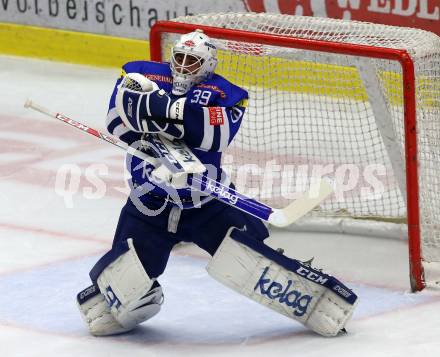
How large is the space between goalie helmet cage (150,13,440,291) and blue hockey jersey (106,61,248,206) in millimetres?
837

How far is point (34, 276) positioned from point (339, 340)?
1514mm

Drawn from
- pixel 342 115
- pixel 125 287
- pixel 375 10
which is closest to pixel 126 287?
pixel 125 287

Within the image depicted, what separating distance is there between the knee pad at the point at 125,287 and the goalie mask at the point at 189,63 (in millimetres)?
577

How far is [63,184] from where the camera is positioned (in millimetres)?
6914

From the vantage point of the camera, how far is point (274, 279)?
177 inches

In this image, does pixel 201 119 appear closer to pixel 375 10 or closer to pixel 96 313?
pixel 96 313

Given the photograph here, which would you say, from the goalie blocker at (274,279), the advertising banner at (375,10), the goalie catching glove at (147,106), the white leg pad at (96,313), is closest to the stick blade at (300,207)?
the goalie blocker at (274,279)

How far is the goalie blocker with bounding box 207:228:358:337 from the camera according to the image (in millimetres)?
4484

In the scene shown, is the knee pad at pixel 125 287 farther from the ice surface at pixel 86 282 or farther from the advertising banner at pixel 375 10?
the advertising banner at pixel 375 10

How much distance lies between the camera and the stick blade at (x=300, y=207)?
14.7 feet

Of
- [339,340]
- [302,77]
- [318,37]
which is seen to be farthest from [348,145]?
[339,340]

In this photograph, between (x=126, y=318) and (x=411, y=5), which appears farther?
(x=411, y=5)

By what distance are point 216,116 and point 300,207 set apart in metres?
0.42

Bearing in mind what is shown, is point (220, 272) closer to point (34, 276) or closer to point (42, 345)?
point (42, 345)
